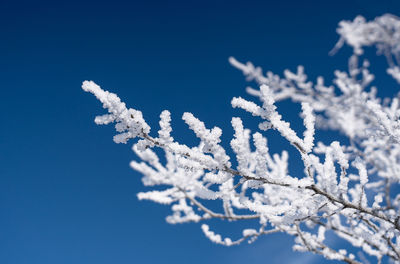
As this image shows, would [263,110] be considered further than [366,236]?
No

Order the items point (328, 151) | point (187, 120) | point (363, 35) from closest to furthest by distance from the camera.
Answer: point (187, 120) → point (328, 151) → point (363, 35)

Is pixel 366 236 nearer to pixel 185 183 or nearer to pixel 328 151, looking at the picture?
pixel 328 151

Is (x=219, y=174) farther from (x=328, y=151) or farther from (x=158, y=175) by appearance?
(x=158, y=175)

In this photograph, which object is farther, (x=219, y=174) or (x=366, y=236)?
(x=366, y=236)

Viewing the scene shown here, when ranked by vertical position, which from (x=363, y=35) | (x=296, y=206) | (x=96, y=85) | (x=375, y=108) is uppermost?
(x=363, y=35)

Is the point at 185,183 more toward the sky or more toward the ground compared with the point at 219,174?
more toward the sky

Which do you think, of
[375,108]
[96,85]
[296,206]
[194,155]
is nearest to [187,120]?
[194,155]

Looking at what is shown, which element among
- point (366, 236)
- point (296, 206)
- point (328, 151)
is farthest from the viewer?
point (366, 236)

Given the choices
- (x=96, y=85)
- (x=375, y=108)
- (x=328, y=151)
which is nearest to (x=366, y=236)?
(x=328, y=151)

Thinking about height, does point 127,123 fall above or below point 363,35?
below
